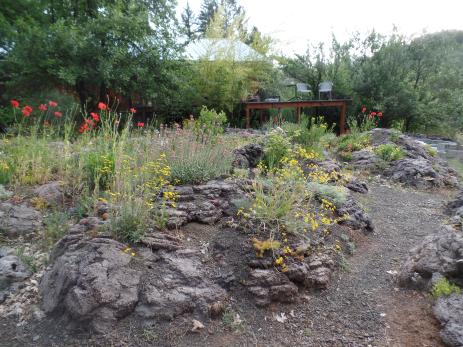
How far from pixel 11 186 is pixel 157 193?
5.54 ft

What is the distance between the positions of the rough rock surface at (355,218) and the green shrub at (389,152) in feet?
12.0

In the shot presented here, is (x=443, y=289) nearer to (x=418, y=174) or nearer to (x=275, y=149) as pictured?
(x=275, y=149)

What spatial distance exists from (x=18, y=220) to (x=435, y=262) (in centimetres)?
363

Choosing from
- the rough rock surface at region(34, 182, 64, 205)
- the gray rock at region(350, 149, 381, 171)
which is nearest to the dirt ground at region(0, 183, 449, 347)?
the rough rock surface at region(34, 182, 64, 205)

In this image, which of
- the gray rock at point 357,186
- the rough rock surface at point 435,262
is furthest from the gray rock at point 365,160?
the rough rock surface at point 435,262

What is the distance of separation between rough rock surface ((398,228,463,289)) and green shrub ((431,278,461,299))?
0.25ft

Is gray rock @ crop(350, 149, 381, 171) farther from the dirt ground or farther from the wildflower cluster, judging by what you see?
the wildflower cluster

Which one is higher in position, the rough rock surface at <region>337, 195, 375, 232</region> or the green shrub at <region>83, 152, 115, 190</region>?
the green shrub at <region>83, 152, 115, 190</region>

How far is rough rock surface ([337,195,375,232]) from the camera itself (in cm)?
Result: 403

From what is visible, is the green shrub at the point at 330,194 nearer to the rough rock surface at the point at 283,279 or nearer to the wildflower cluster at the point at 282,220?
the wildflower cluster at the point at 282,220

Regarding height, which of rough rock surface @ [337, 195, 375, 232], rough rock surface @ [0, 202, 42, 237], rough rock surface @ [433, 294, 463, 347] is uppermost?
rough rock surface @ [0, 202, 42, 237]

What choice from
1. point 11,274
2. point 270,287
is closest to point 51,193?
point 11,274

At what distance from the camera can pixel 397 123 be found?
12.2 meters

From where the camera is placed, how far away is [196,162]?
14.0 ft
